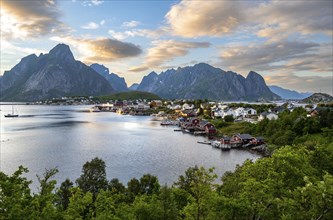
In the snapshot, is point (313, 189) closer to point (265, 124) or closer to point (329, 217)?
point (329, 217)

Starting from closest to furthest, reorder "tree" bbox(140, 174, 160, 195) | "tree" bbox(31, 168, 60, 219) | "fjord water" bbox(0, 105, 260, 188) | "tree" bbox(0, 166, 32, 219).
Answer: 1. "tree" bbox(0, 166, 32, 219)
2. "tree" bbox(31, 168, 60, 219)
3. "tree" bbox(140, 174, 160, 195)
4. "fjord water" bbox(0, 105, 260, 188)

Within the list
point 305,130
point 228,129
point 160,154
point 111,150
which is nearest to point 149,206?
point 160,154

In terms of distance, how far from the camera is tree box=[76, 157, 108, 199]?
29016 millimetres

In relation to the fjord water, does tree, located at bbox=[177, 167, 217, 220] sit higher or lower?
higher

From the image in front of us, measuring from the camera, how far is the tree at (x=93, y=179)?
95.2 ft

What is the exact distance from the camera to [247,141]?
2881 inches

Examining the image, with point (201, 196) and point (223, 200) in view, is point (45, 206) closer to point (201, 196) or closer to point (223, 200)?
point (201, 196)

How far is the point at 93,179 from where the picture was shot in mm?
29672

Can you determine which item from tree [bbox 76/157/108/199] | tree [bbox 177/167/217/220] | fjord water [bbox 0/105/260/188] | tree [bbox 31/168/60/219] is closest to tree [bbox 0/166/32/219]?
tree [bbox 31/168/60/219]

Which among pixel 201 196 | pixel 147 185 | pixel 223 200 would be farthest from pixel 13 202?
pixel 147 185

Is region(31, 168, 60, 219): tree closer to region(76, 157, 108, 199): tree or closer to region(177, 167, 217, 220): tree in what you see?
region(177, 167, 217, 220): tree

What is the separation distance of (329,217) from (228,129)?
83.1 meters

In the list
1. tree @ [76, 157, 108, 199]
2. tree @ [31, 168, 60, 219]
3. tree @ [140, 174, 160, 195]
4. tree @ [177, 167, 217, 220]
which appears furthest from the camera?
tree @ [140, 174, 160, 195]

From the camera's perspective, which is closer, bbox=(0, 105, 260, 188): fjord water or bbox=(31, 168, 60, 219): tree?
bbox=(31, 168, 60, 219): tree
